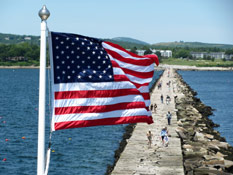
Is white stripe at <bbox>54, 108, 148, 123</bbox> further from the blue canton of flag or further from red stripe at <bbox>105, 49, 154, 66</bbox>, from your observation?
red stripe at <bbox>105, 49, 154, 66</bbox>

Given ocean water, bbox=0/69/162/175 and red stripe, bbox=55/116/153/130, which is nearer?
red stripe, bbox=55/116/153/130

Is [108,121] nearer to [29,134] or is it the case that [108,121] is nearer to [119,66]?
[119,66]

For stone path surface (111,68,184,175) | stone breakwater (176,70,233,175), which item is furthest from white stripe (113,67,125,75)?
stone breakwater (176,70,233,175)

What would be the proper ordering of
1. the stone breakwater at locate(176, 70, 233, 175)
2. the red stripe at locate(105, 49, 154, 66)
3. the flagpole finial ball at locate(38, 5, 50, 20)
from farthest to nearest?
the stone breakwater at locate(176, 70, 233, 175) → the red stripe at locate(105, 49, 154, 66) → the flagpole finial ball at locate(38, 5, 50, 20)

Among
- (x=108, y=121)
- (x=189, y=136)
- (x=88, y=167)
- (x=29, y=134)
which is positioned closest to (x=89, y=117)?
(x=108, y=121)

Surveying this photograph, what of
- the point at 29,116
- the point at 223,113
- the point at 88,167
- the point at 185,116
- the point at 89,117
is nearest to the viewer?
the point at 89,117

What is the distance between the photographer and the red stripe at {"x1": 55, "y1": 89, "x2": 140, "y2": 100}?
1027 cm

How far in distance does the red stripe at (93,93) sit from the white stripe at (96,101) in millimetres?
82

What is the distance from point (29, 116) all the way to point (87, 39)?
51539 millimetres

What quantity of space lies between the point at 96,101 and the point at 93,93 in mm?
228

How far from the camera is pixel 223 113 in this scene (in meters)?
66.2

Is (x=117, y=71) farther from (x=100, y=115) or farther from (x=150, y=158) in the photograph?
(x=150, y=158)

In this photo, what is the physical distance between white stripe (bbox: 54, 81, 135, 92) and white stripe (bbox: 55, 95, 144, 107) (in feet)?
0.92

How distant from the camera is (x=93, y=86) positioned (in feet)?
35.4
